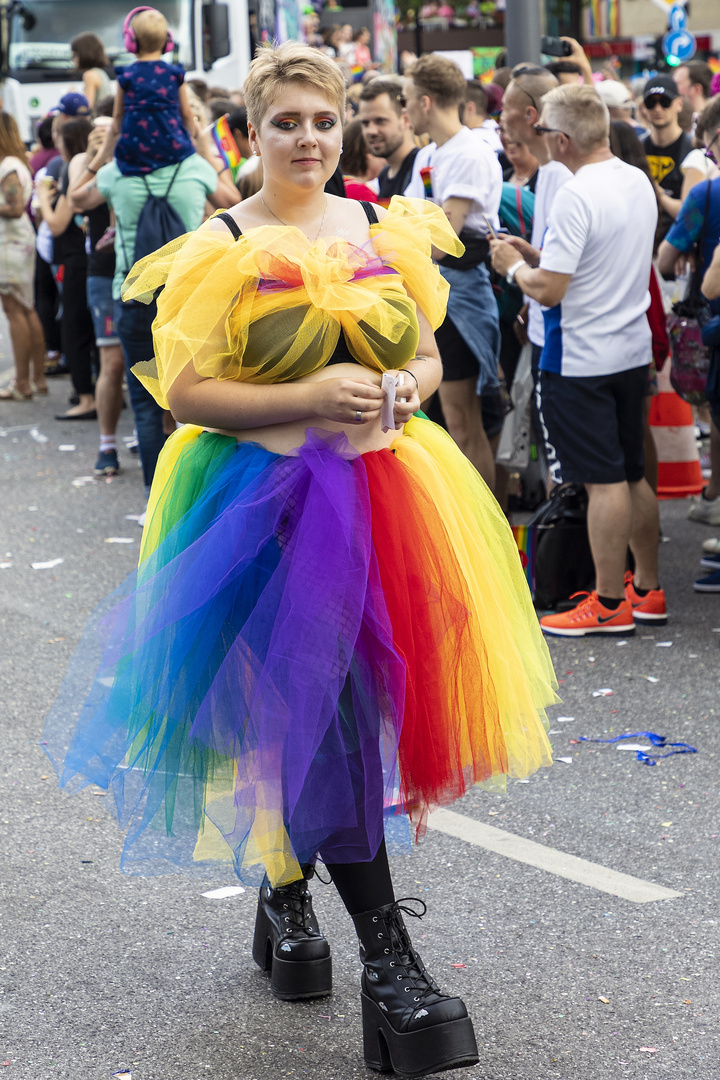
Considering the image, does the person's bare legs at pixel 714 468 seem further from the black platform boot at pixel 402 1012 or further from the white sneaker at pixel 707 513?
the black platform boot at pixel 402 1012

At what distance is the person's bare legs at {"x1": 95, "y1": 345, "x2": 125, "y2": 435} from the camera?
8227mm

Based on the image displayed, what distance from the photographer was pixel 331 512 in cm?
252

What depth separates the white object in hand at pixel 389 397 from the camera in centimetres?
260

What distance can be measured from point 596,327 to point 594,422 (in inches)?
15.5

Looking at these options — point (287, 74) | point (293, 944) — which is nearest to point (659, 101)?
point (287, 74)

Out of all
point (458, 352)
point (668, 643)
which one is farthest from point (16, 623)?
point (668, 643)

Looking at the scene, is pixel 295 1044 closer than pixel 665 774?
Yes

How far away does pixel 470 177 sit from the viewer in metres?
6.09

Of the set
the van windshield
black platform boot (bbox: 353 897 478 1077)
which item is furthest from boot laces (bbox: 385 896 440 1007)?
the van windshield

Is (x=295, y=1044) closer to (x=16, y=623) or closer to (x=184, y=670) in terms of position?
(x=184, y=670)

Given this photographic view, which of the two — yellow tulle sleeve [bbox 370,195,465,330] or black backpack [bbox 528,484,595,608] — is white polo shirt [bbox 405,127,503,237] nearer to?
black backpack [bbox 528,484,595,608]

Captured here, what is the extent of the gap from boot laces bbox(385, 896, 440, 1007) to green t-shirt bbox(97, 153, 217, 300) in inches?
189

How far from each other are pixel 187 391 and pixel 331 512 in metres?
0.45

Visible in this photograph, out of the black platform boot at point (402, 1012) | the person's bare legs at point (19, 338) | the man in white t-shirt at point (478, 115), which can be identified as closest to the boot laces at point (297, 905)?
the black platform boot at point (402, 1012)
